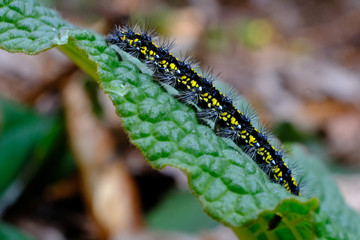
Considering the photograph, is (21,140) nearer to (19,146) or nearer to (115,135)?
(19,146)

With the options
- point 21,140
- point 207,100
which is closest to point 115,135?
point 21,140

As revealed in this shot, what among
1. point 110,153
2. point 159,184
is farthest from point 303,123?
point 110,153

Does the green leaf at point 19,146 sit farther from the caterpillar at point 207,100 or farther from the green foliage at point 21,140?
the caterpillar at point 207,100

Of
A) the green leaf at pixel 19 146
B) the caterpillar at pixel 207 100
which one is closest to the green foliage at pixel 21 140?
the green leaf at pixel 19 146

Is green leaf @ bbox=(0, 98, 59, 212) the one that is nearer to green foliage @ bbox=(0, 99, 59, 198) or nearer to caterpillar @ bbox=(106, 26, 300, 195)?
green foliage @ bbox=(0, 99, 59, 198)

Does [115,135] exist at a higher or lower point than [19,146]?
higher

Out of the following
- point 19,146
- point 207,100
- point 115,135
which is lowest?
point 19,146

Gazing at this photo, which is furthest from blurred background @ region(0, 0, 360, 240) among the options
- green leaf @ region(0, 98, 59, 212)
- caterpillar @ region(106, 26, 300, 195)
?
caterpillar @ region(106, 26, 300, 195)
